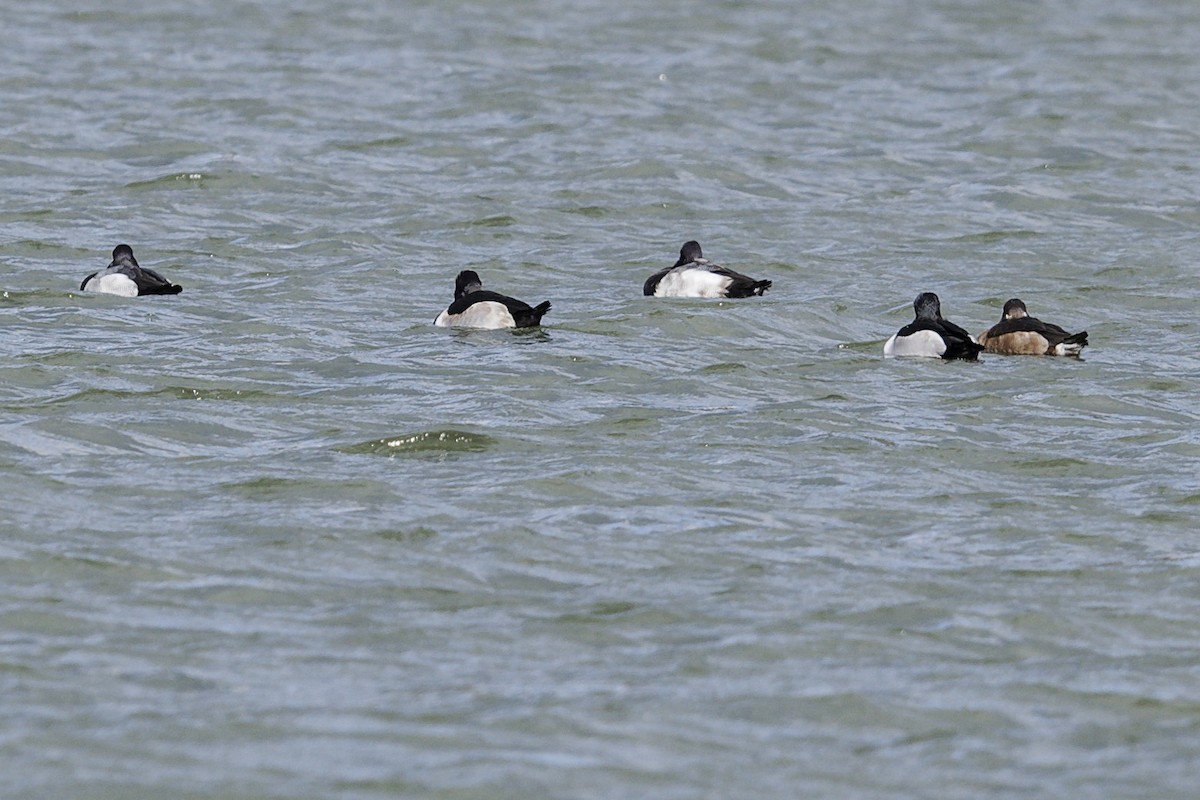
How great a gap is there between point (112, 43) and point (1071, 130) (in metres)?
15.0

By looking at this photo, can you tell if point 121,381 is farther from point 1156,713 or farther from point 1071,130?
point 1071,130

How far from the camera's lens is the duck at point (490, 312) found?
54.7 feet

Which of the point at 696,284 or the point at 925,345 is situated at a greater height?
the point at 696,284

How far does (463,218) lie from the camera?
22.4 m

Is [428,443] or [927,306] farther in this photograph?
[927,306]

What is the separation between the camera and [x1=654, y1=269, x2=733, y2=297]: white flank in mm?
18141

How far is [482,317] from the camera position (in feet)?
55.0

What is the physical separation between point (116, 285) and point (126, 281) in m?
0.09

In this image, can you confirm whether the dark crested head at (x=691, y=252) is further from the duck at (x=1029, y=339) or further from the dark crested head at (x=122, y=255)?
the dark crested head at (x=122, y=255)

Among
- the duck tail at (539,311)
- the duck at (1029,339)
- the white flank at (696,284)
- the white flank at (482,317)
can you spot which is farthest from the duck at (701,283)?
the duck at (1029,339)

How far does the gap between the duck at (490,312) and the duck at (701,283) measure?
1.62 meters

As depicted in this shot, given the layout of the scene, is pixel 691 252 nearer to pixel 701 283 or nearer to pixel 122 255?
pixel 701 283

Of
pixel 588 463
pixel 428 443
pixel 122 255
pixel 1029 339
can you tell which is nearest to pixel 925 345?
pixel 1029 339

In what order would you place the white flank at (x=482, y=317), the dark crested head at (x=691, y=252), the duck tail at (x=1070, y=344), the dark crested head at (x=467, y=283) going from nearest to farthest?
1. the duck tail at (x=1070, y=344)
2. the white flank at (x=482, y=317)
3. the dark crested head at (x=467, y=283)
4. the dark crested head at (x=691, y=252)
